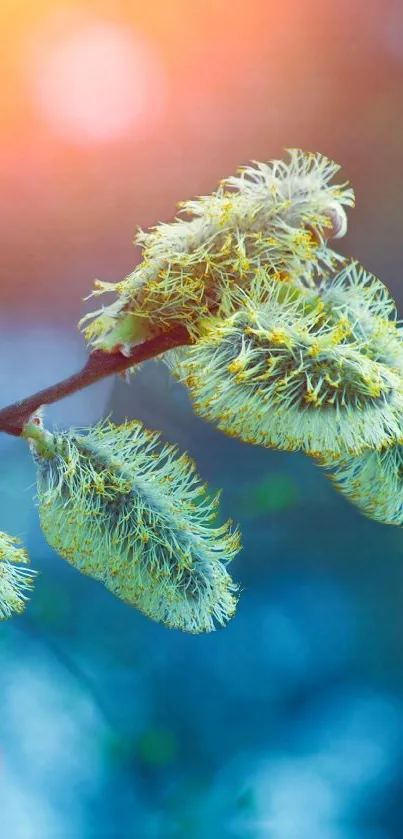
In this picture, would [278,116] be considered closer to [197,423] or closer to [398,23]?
[398,23]

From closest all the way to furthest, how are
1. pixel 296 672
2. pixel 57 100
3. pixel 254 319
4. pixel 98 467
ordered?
1. pixel 254 319
2. pixel 98 467
3. pixel 57 100
4. pixel 296 672

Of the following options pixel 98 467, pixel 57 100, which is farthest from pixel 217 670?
pixel 57 100

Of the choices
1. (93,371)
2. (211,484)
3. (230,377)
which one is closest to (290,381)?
(230,377)

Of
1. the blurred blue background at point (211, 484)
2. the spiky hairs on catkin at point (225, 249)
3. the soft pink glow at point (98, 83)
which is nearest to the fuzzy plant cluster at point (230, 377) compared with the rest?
the spiky hairs on catkin at point (225, 249)

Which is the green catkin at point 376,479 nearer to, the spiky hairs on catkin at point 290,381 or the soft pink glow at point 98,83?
the spiky hairs on catkin at point 290,381

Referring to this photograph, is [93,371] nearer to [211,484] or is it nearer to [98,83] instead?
[211,484]

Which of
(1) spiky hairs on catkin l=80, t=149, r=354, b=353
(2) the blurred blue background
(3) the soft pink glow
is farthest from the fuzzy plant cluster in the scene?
(3) the soft pink glow
